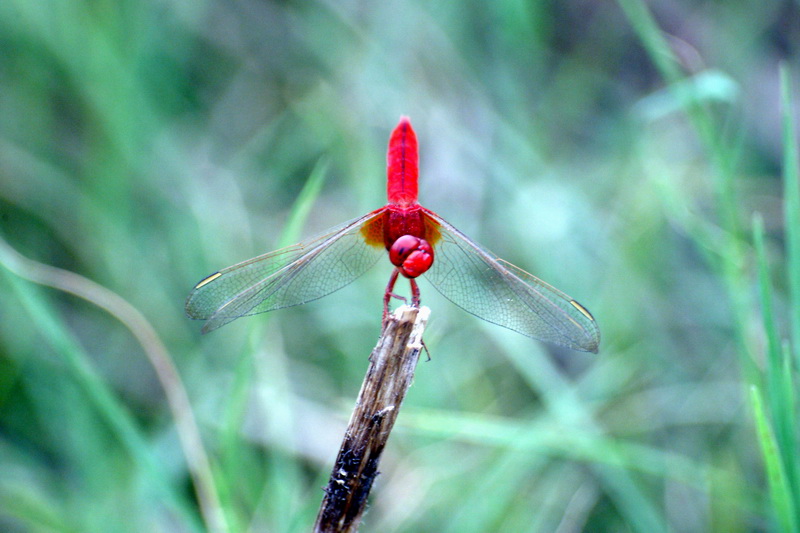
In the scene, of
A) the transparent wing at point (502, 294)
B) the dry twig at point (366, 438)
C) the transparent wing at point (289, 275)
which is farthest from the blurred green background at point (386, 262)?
the dry twig at point (366, 438)

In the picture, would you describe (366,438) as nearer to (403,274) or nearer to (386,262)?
(403,274)

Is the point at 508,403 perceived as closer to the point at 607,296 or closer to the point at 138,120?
the point at 607,296

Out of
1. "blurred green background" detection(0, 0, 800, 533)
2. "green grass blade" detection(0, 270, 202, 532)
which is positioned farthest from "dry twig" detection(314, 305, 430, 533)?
"green grass blade" detection(0, 270, 202, 532)

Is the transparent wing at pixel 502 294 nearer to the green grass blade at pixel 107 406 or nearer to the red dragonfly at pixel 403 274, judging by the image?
the red dragonfly at pixel 403 274

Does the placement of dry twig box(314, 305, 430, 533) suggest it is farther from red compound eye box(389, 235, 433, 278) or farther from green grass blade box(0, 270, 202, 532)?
green grass blade box(0, 270, 202, 532)

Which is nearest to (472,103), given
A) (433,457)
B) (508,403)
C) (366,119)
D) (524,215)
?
(366,119)

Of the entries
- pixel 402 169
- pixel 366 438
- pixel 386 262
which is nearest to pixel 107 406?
pixel 366 438
